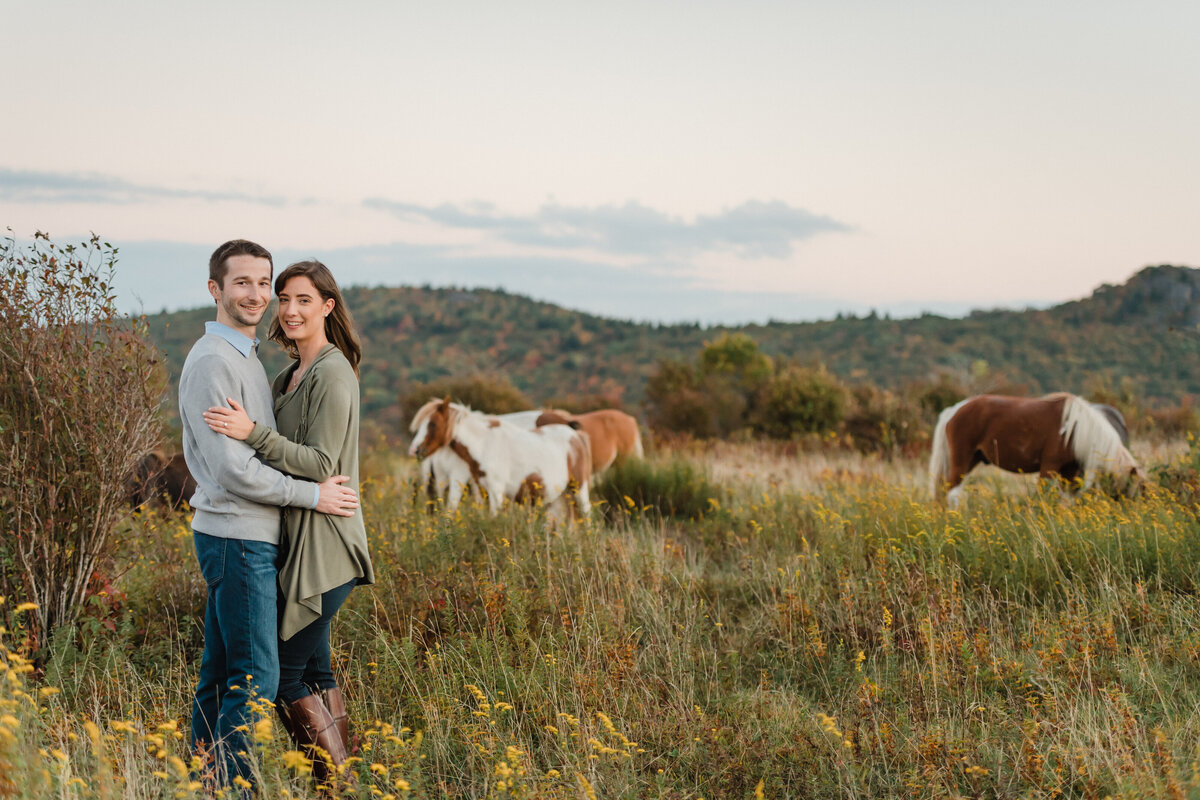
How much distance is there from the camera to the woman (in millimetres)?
2893

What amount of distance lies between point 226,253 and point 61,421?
184 centimetres

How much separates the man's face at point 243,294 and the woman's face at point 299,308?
0.08m

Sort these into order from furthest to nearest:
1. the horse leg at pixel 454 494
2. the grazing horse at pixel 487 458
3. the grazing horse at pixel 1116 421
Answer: the grazing horse at pixel 1116 421 → the grazing horse at pixel 487 458 → the horse leg at pixel 454 494

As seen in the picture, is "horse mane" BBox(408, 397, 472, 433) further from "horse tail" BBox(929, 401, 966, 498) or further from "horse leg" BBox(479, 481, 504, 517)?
"horse tail" BBox(929, 401, 966, 498)

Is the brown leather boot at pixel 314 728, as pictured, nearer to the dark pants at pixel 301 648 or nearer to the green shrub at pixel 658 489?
the dark pants at pixel 301 648

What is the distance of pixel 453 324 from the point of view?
53.9m

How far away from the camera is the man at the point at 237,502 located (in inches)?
110

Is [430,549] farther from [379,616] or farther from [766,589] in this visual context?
[766,589]

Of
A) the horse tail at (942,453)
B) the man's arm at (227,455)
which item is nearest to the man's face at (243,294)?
the man's arm at (227,455)

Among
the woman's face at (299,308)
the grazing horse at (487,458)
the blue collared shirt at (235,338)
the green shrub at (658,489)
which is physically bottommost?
the green shrub at (658,489)

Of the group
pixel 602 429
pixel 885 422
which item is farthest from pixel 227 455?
pixel 885 422

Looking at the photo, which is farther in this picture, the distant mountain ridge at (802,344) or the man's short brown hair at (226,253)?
the distant mountain ridge at (802,344)

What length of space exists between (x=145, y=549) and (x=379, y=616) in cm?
187

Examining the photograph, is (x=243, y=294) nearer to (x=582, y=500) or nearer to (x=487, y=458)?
(x=487, y=458)
